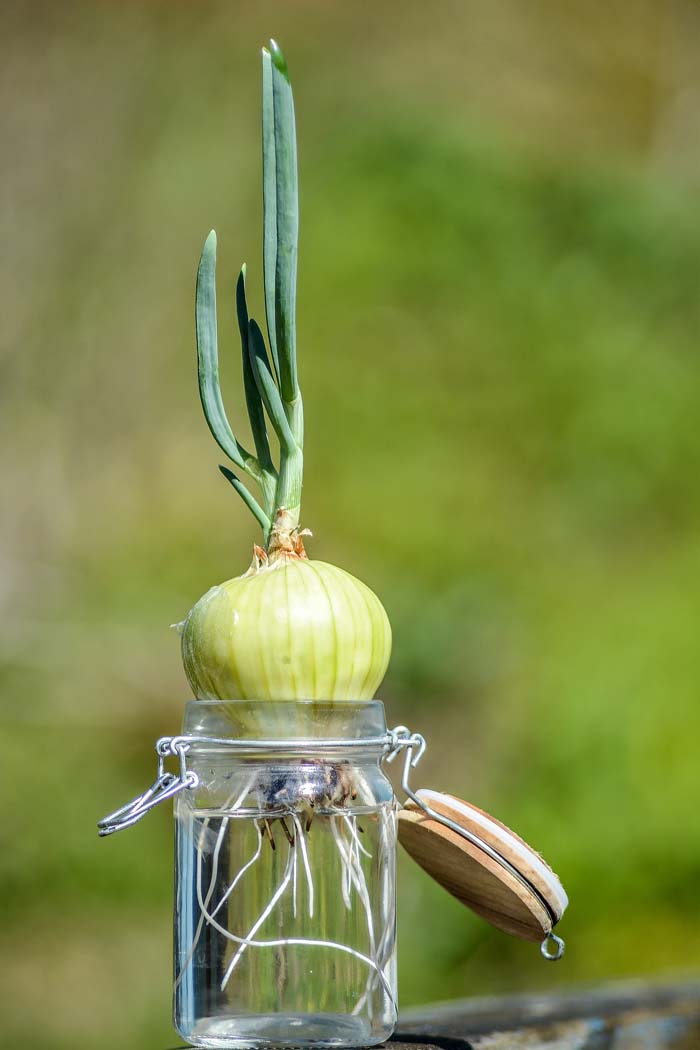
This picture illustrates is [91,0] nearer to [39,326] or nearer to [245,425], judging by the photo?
[39,326]

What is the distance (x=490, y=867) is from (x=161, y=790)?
0.15 m

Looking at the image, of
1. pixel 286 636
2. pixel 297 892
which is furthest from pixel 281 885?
pixel 286 636

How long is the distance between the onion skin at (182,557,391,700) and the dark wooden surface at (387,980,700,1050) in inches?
6.9

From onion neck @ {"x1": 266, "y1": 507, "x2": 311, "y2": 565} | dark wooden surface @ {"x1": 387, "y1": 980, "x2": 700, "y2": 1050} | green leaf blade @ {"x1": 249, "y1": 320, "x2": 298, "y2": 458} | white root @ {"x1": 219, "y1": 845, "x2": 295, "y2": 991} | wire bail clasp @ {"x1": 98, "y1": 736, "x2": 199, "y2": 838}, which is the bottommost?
dark wooden surface @ {"x1": 387, "y1": 980, "x2": 700, "y2": 1050}

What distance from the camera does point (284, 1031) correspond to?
0.47m

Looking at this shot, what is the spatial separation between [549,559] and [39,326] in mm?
1081

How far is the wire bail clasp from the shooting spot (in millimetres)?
495

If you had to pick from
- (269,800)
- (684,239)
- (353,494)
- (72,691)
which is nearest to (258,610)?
(269,800)

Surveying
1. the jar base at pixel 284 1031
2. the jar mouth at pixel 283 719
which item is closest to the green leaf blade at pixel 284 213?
the jar mouth at pixel 283 719

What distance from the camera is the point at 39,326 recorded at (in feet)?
7.32

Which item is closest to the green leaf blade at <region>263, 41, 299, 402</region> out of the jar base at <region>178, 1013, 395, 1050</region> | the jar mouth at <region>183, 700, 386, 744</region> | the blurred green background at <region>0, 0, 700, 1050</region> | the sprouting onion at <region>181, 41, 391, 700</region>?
the sprouting onion at <region>181, 41, 391, 700</region>

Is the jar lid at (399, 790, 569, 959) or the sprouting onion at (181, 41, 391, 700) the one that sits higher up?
the sprouting onion at (181, 41, 391, 700)

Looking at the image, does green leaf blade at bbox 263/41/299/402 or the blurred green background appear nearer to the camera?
green leaf blade at bbox 263/41/299/402

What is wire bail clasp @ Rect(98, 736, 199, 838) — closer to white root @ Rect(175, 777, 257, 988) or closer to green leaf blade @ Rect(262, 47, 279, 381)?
white root @ Rect(175, 777, 257, 988)
